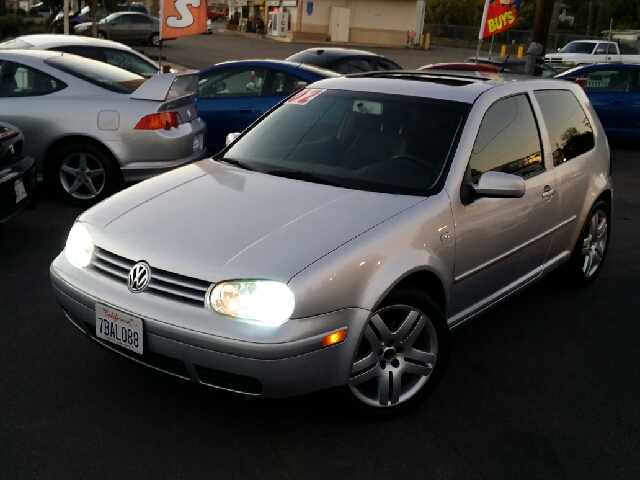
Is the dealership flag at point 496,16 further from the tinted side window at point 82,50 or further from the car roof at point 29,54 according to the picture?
the car roof at point 29,54

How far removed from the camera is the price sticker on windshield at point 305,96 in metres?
4.89

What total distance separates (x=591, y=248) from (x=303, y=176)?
9.05ft

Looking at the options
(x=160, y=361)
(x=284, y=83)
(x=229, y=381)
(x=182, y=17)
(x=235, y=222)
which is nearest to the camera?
(x=229, y=381)

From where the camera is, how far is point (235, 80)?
9.88m

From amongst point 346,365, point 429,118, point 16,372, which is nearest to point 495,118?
point 429,118

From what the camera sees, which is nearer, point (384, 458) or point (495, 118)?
point (384, 458)

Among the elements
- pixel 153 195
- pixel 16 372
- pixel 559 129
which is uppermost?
pixel 559 129

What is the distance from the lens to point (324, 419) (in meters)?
3.70

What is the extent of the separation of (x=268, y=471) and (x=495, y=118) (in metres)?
2.44

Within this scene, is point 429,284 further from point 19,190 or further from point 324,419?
point 19,190

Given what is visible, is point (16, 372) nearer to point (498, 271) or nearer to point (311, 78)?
point (498, 271)

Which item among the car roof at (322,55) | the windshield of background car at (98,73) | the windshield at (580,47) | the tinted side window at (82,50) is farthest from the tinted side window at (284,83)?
the windshield at (580,47)

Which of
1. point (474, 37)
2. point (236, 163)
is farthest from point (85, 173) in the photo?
point (474, 37)

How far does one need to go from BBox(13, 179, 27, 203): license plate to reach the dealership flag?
39.9ft
